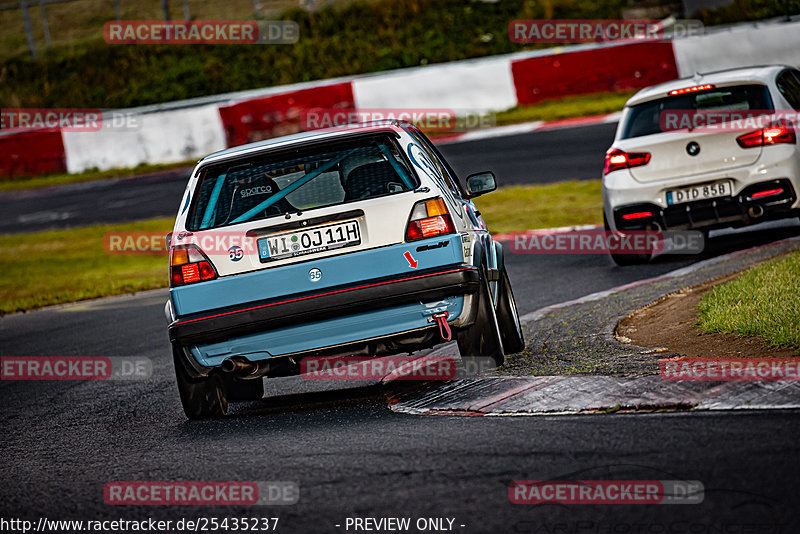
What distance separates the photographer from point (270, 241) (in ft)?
21.1

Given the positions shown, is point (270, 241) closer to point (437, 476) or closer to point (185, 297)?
point (185, 297)

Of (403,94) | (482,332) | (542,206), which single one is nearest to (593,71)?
(403,94)

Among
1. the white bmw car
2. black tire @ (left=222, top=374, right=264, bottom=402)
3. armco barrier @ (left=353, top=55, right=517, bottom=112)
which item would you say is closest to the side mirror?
black tire @ (left=222, top=374, right=264, bottom=402)

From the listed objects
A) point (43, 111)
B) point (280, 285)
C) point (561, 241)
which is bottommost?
point (561, 241)

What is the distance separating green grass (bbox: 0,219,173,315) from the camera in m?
15.2

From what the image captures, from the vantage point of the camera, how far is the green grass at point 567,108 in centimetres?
2372

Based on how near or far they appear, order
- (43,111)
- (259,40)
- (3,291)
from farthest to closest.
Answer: (259,40) < (43,111) < (3,291)

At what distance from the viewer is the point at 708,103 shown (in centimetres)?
1080

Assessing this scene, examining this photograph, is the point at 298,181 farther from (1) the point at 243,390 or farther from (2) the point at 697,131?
(2) the point at 697,131

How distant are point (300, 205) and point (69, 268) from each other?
1167 cm

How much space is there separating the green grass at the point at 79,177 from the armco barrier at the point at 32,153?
0.15 metres

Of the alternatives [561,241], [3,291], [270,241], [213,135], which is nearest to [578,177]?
[561,241]

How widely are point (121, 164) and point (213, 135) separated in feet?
7.83

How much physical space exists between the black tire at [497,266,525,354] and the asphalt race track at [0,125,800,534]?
846 mm
